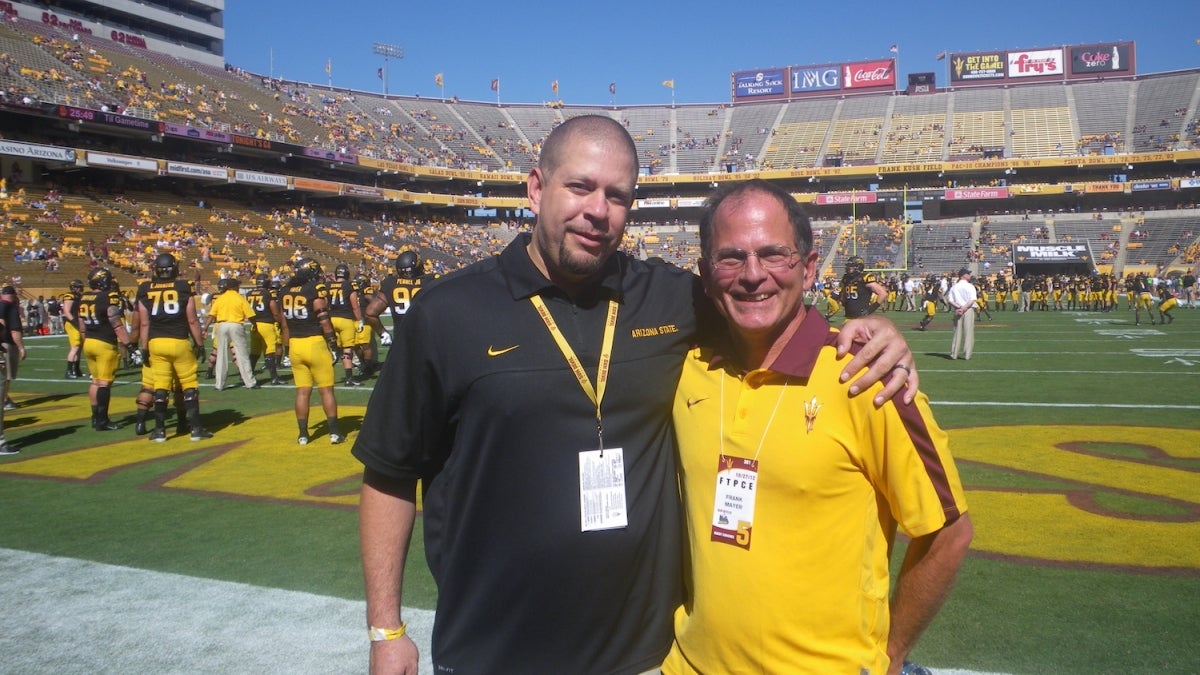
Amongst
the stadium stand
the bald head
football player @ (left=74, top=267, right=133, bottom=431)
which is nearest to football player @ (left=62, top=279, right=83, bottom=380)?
football player @ (left=74, top=267, right=133, bottom=431)

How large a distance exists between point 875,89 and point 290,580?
7032cm

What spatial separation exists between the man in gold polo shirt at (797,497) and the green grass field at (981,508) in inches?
71.4

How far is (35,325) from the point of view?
85.3 ft

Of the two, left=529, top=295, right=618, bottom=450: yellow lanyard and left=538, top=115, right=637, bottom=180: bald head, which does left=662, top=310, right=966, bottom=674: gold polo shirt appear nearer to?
left=529, top=295, right=618, bottom=450: yellow lanyard

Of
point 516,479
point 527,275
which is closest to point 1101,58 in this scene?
point 527,275

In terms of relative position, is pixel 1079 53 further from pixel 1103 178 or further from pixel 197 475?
pixel 197 475

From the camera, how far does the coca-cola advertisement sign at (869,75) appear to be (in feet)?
216

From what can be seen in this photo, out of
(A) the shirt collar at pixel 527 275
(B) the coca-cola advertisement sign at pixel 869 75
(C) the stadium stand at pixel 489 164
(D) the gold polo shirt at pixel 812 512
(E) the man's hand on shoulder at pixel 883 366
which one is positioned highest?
(B) the coca-cola advertisement sign at pixel 869 75

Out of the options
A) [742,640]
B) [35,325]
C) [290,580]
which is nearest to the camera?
[742,640]

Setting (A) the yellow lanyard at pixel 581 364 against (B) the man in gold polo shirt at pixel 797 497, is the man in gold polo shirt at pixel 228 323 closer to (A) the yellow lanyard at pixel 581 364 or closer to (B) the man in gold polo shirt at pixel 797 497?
(A) the yellow lanyard at pixel 581 364

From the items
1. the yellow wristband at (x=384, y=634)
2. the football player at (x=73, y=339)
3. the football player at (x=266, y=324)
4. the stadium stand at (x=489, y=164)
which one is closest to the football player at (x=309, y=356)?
the football player at (x=266, y=324)

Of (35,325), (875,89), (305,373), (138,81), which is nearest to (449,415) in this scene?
(305,373)

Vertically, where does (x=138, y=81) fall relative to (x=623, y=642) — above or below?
above

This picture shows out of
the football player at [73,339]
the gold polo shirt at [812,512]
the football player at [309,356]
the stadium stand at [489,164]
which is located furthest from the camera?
the stadium stand at [489,164]
